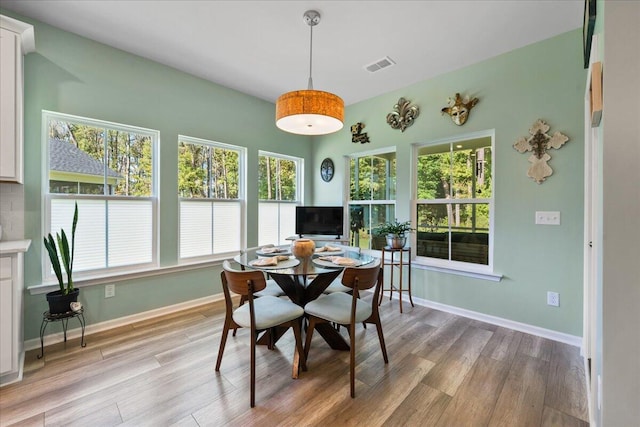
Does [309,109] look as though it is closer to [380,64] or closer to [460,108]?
[380,64]

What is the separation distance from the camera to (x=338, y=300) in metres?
2.14

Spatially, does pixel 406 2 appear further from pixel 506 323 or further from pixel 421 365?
pixel 506 323

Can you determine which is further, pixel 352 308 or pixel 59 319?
pixel 59 319

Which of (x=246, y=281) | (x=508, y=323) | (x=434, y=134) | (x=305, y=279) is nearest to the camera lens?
(x=246, y=281)

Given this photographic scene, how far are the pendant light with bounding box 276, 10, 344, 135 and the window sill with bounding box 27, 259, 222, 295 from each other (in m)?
2.09

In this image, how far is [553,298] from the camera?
2549mm

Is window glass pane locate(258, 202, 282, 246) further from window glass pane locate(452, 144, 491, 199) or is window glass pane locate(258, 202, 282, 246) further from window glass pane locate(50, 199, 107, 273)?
window glass pane locate(452, 144, 491, 199)

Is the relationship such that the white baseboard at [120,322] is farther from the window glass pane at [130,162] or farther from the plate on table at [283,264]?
the plate on table at [283,264]

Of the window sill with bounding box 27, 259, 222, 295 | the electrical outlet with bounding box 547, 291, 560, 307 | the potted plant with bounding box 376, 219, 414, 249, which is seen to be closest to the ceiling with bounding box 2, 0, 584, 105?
the potted plant with bounding box 376, 219, 414, 249

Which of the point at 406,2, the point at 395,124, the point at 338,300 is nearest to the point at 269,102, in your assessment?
the point at 395,124

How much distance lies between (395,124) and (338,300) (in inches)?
102

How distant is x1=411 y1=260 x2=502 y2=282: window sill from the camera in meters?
2.89

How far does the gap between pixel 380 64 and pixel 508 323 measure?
3105 mm

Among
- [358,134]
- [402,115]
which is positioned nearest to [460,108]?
[402,115]
